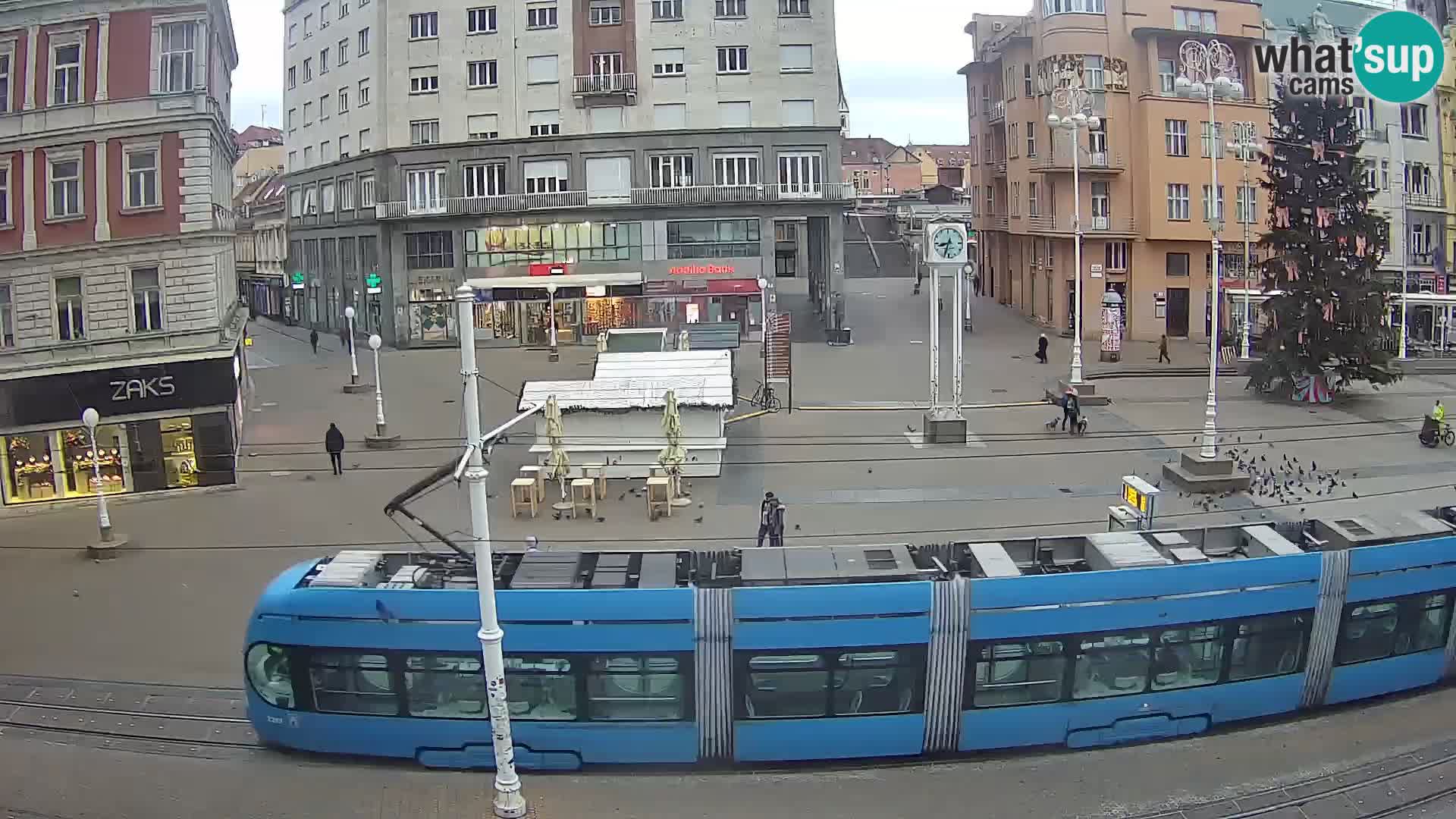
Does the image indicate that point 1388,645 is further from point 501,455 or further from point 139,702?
point 501,455

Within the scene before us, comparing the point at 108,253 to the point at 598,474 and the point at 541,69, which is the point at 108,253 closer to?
the point at 598,474

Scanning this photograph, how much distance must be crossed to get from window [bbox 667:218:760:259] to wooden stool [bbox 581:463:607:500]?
79.3ft

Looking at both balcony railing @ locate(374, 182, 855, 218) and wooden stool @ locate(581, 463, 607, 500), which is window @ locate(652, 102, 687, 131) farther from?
wooden stool @ locate(581, 463, 607, 500)

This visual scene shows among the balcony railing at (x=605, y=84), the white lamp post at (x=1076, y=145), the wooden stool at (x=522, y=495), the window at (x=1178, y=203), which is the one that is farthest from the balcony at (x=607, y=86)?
the wooden stool at (x=522, y=495)

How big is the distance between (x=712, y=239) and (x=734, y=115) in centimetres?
497

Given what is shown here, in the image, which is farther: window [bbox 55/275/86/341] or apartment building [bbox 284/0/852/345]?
apartment building [bbox 284/0/852/345]

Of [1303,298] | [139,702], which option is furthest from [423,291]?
[139,702]

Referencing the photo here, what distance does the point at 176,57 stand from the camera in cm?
2466

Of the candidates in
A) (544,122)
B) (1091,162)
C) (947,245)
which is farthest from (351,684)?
(1091,162)

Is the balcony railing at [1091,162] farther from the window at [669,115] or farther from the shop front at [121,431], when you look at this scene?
the shop front at [121,431]

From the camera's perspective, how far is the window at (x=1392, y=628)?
44.2ft

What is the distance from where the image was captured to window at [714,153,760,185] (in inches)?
1934

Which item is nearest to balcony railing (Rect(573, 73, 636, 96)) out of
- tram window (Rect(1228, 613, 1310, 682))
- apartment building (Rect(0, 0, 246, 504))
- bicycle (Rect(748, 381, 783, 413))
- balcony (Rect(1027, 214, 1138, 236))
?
balcony (Rect(1027, 214, 1138, 236))

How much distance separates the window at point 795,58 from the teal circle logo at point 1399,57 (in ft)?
65.0
